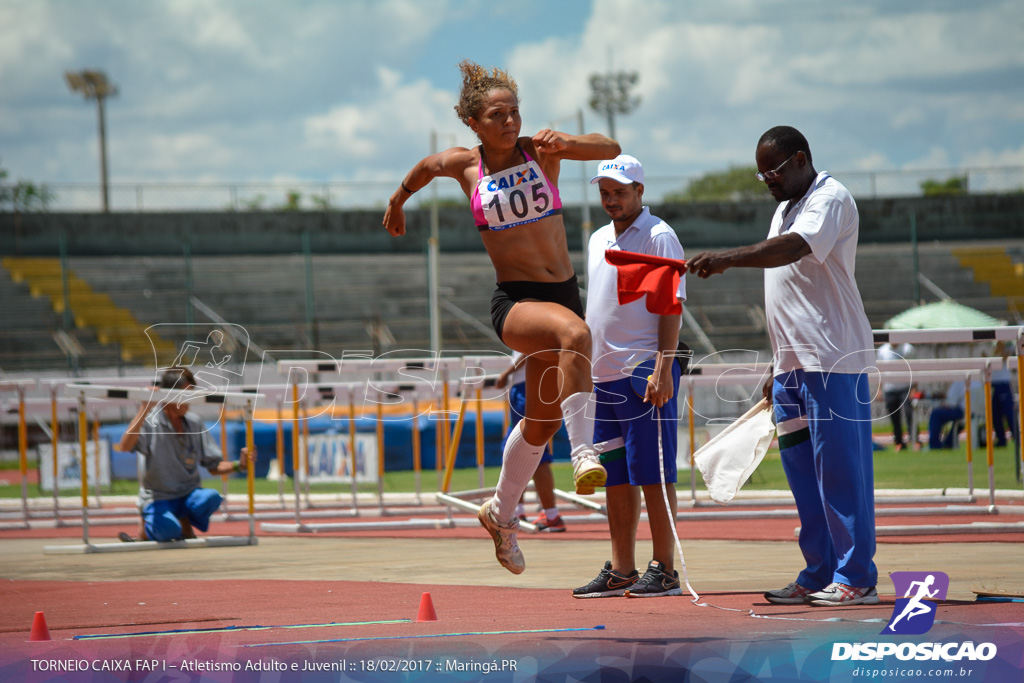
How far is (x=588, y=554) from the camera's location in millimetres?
6734

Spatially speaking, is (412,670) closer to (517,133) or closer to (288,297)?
(517,133)

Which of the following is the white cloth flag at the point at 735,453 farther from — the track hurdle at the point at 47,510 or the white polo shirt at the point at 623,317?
the track hurdle at the point at 47,510

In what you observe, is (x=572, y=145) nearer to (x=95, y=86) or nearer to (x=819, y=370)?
(x=819, y=370)

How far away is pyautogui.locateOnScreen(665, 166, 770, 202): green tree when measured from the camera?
3541cm

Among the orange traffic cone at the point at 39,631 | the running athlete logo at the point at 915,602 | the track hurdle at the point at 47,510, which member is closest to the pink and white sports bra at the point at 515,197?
the running athlete logo at the point at 915,602

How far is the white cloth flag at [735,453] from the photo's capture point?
16.2 feet

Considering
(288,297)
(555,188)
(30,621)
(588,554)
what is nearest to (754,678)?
(555,188)

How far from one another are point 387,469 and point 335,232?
16701 mm

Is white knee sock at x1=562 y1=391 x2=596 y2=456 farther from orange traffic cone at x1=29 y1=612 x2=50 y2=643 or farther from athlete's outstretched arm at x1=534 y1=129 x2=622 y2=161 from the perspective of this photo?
orange traffic cone at x1=29 y1=612 x2=50 y2=643

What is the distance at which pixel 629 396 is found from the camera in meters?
5.03

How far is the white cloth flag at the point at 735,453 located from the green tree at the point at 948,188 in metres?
29.9

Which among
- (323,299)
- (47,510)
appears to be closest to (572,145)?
(47,510)

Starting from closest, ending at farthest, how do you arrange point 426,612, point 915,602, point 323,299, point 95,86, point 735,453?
point 915,602, point 426,612, point 735,453, point 323,299, point 95,86

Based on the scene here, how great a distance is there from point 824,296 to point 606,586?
1.58 m
